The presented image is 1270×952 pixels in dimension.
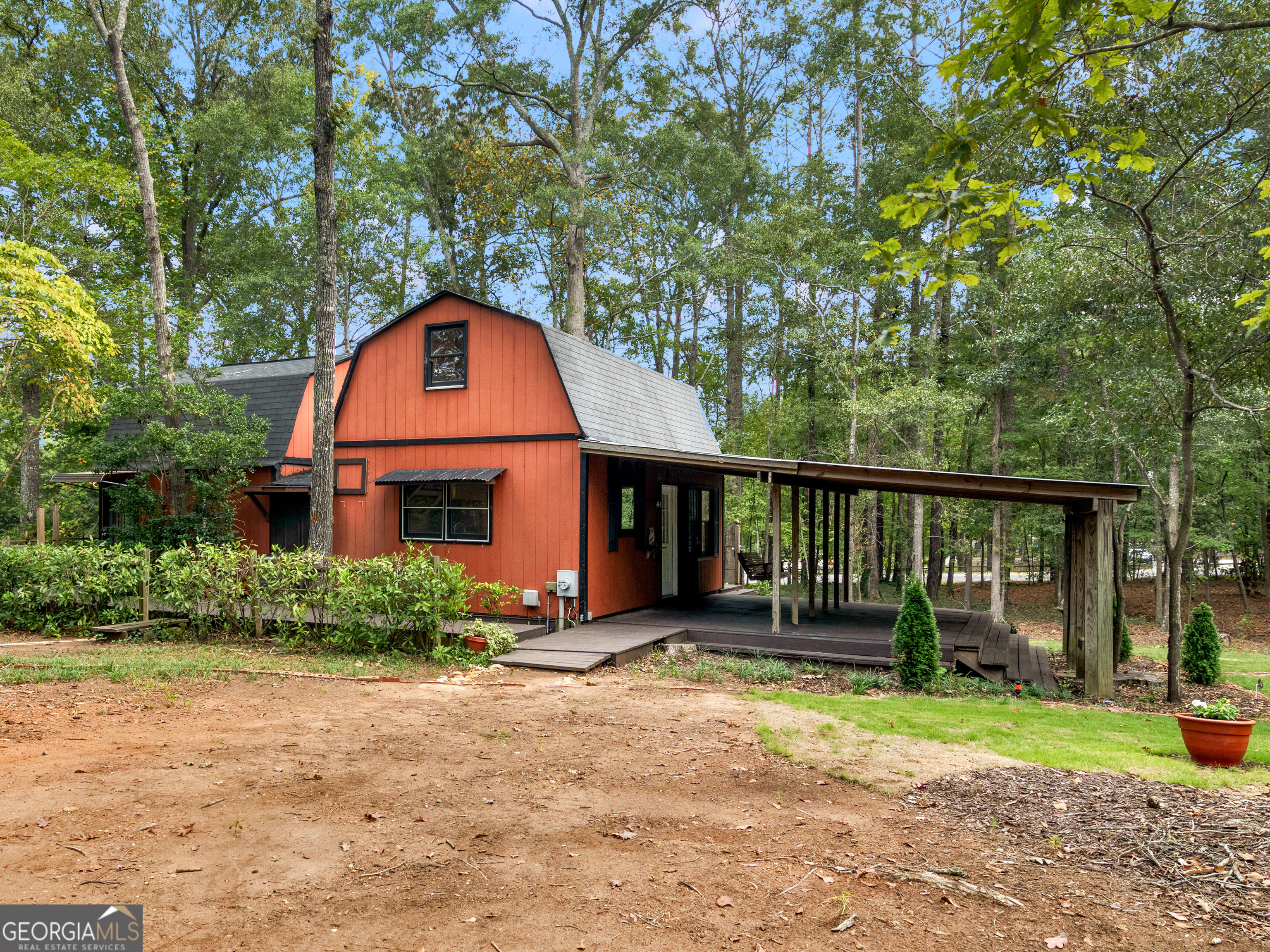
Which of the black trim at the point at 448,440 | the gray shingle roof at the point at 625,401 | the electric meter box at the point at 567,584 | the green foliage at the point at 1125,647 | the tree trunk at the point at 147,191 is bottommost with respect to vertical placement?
the green foliage at the point at 1125,647

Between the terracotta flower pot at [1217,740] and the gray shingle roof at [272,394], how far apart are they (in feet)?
42.9

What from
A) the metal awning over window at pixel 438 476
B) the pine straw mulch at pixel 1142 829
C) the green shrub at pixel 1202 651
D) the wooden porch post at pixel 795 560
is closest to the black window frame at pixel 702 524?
the wooden porch post at pixel 795 560

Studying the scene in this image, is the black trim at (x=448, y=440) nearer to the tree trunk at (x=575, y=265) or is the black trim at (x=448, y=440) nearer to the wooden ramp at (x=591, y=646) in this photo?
the wooden ramp at (x=591, y=646)

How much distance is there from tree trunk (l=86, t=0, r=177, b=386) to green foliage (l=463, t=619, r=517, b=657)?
7.66 metres

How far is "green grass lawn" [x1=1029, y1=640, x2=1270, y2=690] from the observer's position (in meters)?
9.73

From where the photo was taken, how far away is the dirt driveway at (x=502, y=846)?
2930 mm

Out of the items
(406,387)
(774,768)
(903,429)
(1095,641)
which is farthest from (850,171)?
(774,768)

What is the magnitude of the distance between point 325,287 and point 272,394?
519 cm

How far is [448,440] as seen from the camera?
11.7 meters

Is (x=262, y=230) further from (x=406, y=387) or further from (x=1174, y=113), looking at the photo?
(x=1174, y=113)

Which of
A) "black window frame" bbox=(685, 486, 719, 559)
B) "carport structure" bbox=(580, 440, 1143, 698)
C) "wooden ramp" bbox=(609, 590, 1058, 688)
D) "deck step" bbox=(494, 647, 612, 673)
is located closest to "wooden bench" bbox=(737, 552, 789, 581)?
"black window frame" bbox=(685, 486, 719, 559)

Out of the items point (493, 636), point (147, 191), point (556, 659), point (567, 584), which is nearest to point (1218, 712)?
point (556, 659)

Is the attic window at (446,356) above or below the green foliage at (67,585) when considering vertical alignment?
above

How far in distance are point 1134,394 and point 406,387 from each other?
12.0 metres
